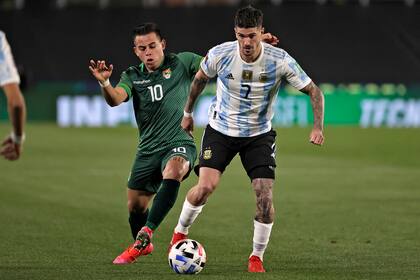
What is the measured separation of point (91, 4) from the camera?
37000 millimetres

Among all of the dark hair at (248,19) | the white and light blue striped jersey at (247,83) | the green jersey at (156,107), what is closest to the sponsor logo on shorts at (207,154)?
the white and light blue striped jersey at (247,83)

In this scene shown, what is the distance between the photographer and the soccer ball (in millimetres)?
8547

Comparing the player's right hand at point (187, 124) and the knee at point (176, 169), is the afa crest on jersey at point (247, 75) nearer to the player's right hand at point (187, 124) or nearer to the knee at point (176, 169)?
the player's right hand at point (187, 124)

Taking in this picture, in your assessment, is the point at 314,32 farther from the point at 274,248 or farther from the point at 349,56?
the point at 274,248

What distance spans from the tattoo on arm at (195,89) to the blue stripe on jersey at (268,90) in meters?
0.53

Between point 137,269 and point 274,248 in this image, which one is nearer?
point 137,269

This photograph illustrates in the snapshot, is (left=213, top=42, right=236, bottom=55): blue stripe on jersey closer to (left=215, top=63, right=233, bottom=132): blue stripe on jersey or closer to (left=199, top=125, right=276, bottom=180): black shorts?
(left=215, top=63, right=233, bottom=132): blue stripe on jersey

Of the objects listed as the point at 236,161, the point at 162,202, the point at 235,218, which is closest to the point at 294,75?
the point at 162,202

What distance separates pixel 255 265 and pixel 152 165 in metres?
1.49

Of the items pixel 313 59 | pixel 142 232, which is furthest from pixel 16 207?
pixel 313 59

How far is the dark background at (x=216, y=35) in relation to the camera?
115ft

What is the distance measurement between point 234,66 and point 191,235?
279cm

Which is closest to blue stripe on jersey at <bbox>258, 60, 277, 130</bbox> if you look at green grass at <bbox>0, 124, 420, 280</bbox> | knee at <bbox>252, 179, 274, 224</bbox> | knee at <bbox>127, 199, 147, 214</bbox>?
knee at <bbox>252, 179, 274, 224</bbox>

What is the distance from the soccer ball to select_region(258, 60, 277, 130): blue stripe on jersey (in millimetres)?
1177
